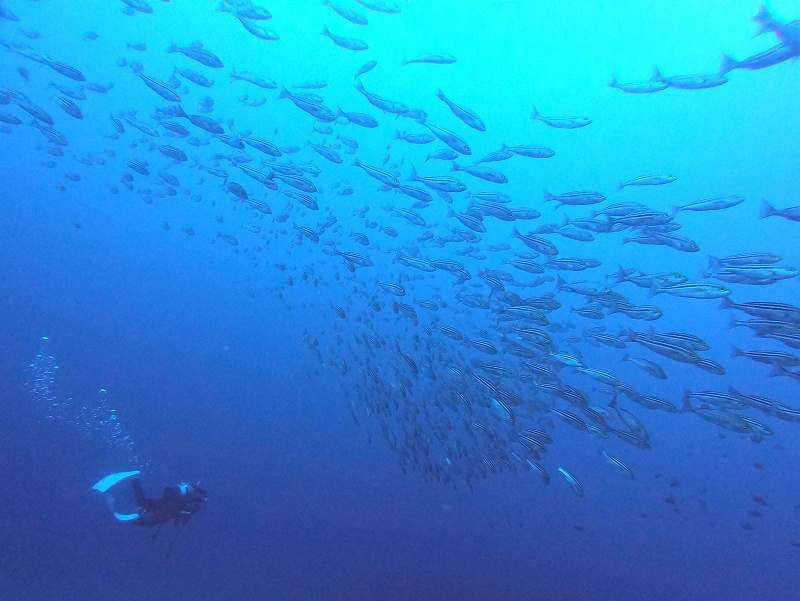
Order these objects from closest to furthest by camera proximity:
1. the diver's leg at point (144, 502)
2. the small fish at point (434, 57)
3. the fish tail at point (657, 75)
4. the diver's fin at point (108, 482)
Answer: the fish tail at point (657, 75) → the small fish at point (434, 57) → the diver's fin at point (108, 482) → the diver's leg at point (144, 502)

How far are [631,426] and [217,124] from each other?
240 inches

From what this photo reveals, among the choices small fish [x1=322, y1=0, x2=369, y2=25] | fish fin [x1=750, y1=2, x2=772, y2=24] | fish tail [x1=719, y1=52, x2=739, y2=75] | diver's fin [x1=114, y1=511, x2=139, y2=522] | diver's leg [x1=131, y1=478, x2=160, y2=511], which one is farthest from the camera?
diver's leg [x1=131, y1=478, x2=160, y2=511]

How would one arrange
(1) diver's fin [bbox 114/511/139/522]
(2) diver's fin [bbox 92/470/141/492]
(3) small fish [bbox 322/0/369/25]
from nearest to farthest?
1. (3) small fish [bbox 322/0/369/25]
2. (2) diver's fin [bbox 92/470/141/492]
3. (1) diver's fin [bbox 114/511/139/522]

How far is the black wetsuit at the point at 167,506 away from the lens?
8.72m

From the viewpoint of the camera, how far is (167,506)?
881cm

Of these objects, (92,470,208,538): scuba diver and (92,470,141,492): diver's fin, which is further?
(92,470,208,538): scuba diver

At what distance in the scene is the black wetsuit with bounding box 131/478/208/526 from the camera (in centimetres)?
872

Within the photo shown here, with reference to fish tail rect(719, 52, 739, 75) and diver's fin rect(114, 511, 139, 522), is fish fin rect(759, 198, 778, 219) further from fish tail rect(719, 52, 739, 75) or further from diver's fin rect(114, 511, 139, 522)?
diver's fin rect(114, 511, 139, 522)

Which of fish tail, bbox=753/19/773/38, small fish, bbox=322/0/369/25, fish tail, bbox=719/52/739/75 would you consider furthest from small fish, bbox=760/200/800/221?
small fish, bbox=322/0/369/25

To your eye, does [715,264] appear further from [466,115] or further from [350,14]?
[350,14]

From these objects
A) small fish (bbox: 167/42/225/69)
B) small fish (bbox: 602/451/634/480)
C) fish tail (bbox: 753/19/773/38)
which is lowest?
small fish (bbox: 602/451/634/480)

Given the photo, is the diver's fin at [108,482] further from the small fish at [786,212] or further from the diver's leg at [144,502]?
the small fish at [786,212]

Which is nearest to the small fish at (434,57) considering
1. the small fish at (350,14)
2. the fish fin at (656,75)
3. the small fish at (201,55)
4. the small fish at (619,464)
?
the small fish at (350,14)

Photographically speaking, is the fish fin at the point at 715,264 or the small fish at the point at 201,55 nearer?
the fish fin at the point at 715,264
